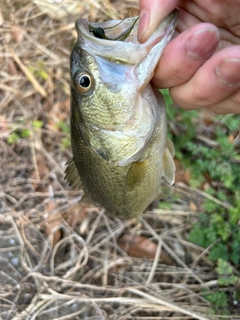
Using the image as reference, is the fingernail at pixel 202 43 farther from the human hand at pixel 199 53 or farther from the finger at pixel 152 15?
the finger at pixel 152 15

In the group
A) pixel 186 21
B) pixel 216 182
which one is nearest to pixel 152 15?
pixel 186 21

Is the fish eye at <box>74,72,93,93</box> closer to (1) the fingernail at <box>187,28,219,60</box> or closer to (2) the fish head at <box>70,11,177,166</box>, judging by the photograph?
(2) the fish head at <box>70,11,177,166</box>

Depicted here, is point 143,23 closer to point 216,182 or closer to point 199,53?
point 199,53

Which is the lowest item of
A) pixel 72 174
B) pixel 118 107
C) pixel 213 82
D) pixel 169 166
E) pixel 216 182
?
pixel 216 182

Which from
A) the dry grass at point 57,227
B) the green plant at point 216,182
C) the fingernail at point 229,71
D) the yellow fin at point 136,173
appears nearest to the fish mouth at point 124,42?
the fingernail at point 229,71

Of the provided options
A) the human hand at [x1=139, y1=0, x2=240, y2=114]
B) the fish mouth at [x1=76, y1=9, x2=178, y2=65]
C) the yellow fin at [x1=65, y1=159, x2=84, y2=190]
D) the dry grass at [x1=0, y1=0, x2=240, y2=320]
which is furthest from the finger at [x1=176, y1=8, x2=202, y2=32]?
the dry grass at [x1=0, y1=0, x2=240, y2=320]

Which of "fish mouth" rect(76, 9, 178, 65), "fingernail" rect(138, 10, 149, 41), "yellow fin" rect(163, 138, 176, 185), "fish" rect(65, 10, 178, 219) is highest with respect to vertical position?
"fingernail" rect(138, 10, 149, 41)
